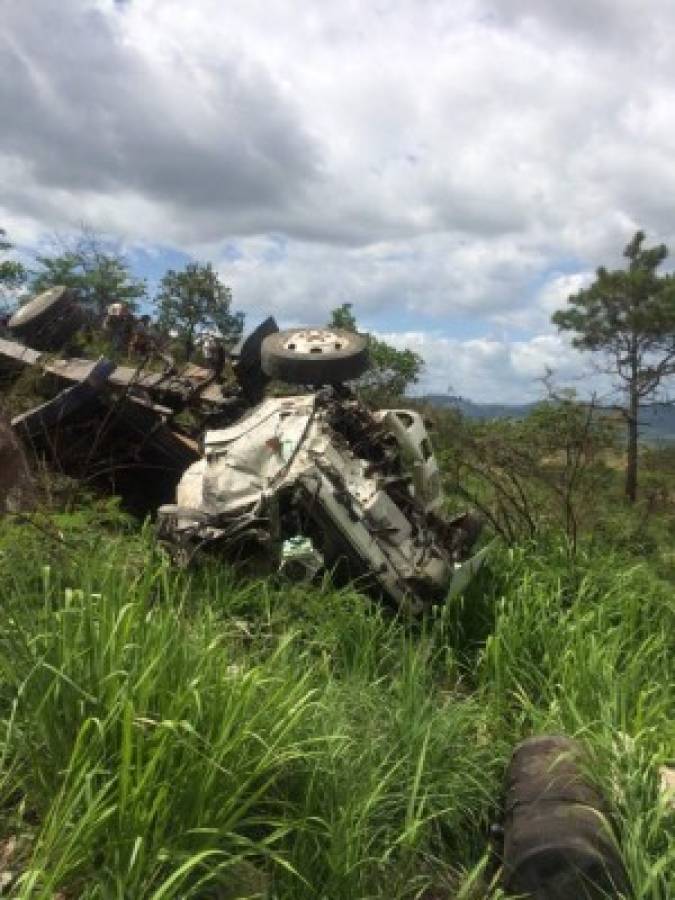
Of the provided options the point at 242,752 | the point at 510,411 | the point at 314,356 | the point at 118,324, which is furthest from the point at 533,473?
the point at 510,411

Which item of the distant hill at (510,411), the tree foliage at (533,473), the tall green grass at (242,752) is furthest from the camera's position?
the distant hill at (510,411)

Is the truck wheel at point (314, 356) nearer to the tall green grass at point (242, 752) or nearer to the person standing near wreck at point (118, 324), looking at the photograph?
the person standing near wreck at point (118, 324)

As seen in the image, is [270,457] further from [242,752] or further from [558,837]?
[558,837]

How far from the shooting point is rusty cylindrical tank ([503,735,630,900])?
9.57 ft

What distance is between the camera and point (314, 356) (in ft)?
20.2

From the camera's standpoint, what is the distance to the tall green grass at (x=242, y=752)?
96.3 inches

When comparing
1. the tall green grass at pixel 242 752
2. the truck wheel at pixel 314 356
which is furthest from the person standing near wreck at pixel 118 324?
the tall green grass at pixel 242 752

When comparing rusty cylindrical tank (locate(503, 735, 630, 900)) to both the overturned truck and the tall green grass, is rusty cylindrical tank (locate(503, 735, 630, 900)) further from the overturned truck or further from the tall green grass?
the overturned truck

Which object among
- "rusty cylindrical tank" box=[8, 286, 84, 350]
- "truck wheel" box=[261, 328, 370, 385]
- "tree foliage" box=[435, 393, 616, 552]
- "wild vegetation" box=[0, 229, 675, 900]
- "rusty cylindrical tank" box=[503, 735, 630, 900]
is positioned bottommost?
"rusty cylindrical tank" box=[503, 735, 630, 900]

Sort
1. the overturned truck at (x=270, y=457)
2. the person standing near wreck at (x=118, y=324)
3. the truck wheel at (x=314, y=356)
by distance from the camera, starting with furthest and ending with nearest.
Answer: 1. the person standing near wreck at (x=118, y=324)
2. the truck wheel at (x=314, y=356)
3. the overturned truck at (x=270, y=457)

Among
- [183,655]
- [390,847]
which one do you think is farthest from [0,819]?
[390,847]

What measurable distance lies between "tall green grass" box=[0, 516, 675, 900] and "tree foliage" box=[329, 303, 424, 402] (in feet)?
22.0

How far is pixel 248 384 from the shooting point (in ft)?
22.1

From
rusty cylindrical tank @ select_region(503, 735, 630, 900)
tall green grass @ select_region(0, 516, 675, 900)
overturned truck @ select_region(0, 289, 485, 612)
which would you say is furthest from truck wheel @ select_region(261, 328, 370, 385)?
rusty cylindrical tank @ select_region(503, 735, 630, 900)
